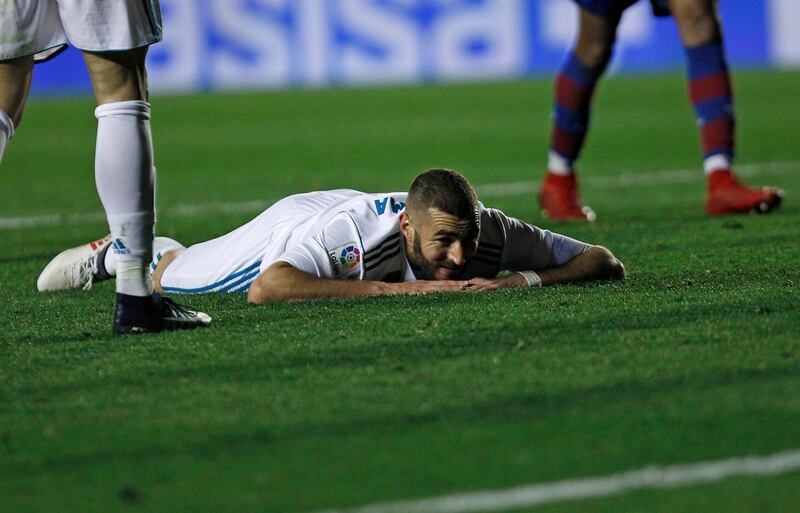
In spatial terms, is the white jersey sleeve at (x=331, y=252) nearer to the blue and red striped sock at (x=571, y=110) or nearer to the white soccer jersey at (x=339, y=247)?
the white soccer jersey at (x=339, y=247)

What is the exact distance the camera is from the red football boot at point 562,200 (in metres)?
7.23

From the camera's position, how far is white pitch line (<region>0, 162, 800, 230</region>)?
26.0 ft

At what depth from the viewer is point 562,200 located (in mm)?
7297

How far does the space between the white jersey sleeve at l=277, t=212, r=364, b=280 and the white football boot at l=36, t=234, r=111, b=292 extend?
103 cm

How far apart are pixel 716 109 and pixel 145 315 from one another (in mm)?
3908

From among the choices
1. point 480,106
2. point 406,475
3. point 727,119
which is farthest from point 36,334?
point 480,106

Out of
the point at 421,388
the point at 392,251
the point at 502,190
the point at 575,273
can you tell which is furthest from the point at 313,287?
the point at 502,190

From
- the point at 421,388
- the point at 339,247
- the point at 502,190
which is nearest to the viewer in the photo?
the point at 421,388

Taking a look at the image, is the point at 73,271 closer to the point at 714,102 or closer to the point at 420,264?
the point at 420,264

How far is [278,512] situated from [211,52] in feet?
70.5

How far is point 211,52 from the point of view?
76.7 ft

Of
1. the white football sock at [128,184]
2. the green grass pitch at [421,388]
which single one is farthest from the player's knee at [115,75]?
the green grass pitch at [421,388]

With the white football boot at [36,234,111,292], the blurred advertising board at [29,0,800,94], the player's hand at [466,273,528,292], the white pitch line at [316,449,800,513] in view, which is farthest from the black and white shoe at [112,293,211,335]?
the blurred advertising board at [29,0,800,94]

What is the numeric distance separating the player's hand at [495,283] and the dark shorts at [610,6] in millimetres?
2943
